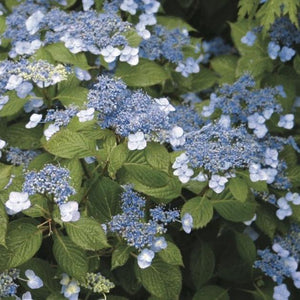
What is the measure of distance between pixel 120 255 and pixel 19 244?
1.02 ft

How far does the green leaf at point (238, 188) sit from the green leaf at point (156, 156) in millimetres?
305

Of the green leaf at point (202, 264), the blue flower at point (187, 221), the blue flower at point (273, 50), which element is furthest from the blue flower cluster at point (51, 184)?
the blue flower at point (273, 50)

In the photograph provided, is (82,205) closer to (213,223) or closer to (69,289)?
(69,289)

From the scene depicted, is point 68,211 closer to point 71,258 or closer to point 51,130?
point 71,258

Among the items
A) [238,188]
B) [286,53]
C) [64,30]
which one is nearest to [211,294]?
[238,188]

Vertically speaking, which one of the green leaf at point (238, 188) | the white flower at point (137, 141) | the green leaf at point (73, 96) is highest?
the white flower at point (137, 141)

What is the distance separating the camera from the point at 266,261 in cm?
231

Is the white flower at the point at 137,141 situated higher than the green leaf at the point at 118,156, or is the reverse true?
the white flower at the point at 137,141

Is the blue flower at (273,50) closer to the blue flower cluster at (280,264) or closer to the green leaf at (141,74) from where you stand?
the green leaf at (141,74)

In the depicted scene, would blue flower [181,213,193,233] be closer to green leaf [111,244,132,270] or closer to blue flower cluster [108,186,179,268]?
blue flower cluster [108,186,179,268]

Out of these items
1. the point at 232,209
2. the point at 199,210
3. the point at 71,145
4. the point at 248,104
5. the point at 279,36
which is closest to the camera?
the point at 71,145

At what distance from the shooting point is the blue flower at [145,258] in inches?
74.0

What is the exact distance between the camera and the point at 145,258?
188 centimetres

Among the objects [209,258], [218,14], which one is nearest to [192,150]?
[209,258]
